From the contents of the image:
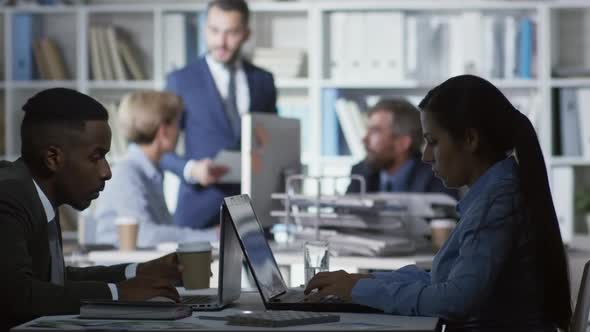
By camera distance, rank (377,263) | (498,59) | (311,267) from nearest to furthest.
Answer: (311,267), (377,263), (498,59)

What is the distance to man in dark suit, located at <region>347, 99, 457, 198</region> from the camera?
4453 millimetres

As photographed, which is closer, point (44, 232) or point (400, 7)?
point (44, 232)

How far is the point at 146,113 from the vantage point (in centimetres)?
447

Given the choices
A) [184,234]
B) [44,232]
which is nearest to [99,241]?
[184,234]

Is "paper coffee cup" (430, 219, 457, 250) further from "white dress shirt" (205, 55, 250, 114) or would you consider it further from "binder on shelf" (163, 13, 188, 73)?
"binder on shelf" (163, 13, 188, 73)

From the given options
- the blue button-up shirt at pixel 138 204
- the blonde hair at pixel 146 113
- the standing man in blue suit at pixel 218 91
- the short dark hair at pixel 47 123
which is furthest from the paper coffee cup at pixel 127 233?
the short dark hair at pixel 47 123

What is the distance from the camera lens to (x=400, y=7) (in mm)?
5438

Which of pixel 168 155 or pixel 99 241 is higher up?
pixel 168 155

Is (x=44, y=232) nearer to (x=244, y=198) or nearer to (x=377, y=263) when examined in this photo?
(x=244, y=198)

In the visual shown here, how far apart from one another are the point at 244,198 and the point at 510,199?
2.05ft

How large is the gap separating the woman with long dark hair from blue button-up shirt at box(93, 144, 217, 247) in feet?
6.47

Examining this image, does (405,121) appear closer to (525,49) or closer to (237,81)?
(237,81)

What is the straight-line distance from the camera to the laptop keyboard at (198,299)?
222cm

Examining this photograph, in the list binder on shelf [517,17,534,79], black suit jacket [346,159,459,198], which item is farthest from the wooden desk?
binder on shelf [517,17,534,79]
